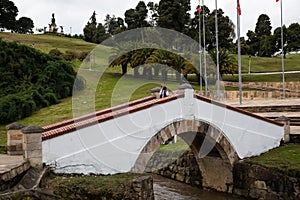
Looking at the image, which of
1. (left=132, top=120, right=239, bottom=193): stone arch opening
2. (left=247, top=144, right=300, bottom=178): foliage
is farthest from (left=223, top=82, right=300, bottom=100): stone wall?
(left=247, top=144, right=300, bottom=178): foliage

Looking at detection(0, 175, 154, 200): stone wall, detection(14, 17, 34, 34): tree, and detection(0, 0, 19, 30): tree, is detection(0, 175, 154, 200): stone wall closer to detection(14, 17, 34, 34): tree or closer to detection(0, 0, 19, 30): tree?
detection(0, 0, 19, 30): tree

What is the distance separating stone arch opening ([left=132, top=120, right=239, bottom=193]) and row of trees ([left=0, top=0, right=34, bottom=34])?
51.7 metres

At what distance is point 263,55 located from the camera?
6378 cm

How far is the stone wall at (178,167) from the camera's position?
1690cm

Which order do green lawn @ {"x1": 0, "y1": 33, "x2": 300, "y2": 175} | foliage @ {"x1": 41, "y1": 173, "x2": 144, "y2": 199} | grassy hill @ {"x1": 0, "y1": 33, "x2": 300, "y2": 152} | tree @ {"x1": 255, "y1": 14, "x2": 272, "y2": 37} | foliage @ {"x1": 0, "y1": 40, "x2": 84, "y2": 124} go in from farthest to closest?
tree @ {"x1": 255, "y1": 14, "x2": 272, "y2": 37}, foliage @ {"x1": 0, "y1": 40, "x2": 84, "y2": 124}, grassy hill @ {"x1": 0, "y1": 33, "x2": 300, "y2": 152}, green lawn @ {"x1": 0, "y1": 33, "x2": 300, "y2": 175}, foliage @ {"x1": 41, "y1": 173, "x2": 144, "y2": 199}

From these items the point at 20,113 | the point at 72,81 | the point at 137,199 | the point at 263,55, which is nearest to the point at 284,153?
the point at 137,199

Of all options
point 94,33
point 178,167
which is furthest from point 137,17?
point 178,167

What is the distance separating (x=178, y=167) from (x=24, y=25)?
196 ft

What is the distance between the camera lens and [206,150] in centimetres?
1541

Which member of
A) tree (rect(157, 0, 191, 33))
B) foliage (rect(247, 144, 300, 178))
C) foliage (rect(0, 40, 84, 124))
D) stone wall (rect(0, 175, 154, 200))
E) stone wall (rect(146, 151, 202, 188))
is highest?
tree (rect(157, 0, 191, 33))

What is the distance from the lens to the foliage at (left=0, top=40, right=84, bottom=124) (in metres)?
24.3

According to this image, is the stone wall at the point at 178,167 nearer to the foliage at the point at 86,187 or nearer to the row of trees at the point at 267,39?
the foliage at the point at 86,187

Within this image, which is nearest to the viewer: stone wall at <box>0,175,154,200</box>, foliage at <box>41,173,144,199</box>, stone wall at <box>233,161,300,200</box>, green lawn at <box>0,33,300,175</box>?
stone wall at <box>0,175,154,200</box>

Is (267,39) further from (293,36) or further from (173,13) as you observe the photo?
(173,13)
